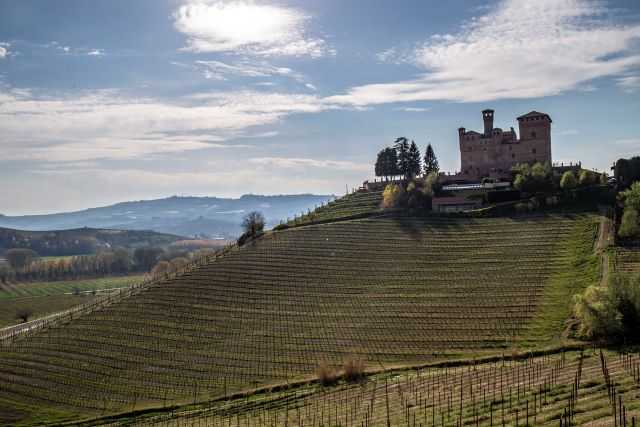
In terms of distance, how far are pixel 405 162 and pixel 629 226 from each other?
175 feet

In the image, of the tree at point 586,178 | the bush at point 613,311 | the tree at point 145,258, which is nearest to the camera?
the bush at point 613,311

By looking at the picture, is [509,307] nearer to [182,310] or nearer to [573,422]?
[573,422]

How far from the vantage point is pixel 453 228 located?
70.7m

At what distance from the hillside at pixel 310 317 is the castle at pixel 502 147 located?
27259mm

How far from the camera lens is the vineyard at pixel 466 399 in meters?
24.5

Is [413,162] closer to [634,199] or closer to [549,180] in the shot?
[549,180]

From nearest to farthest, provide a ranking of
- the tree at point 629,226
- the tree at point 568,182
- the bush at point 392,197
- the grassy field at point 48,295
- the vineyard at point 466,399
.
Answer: the vineyard at point 466,399, the tree at point 629,226, the tree at point 568,182, the bush at point 392,197, the grassy field at point 48,295

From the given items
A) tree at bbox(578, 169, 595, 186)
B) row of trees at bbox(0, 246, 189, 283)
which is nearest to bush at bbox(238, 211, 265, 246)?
tree at bbox(578, 169, 595, 186)

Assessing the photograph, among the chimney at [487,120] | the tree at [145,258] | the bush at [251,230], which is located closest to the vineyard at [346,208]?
the bush at [251,230]

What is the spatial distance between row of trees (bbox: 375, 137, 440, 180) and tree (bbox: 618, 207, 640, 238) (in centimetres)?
5021

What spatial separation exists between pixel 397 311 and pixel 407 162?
57965mm

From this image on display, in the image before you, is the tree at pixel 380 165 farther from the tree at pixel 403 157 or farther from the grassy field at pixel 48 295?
the grassy field at pixel 48 295

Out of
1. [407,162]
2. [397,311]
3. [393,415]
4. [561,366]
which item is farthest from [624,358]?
[407,162]

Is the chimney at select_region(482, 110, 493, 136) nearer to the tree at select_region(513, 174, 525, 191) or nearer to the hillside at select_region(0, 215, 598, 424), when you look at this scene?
the tree at select_region(513, 174, 525, 191)
